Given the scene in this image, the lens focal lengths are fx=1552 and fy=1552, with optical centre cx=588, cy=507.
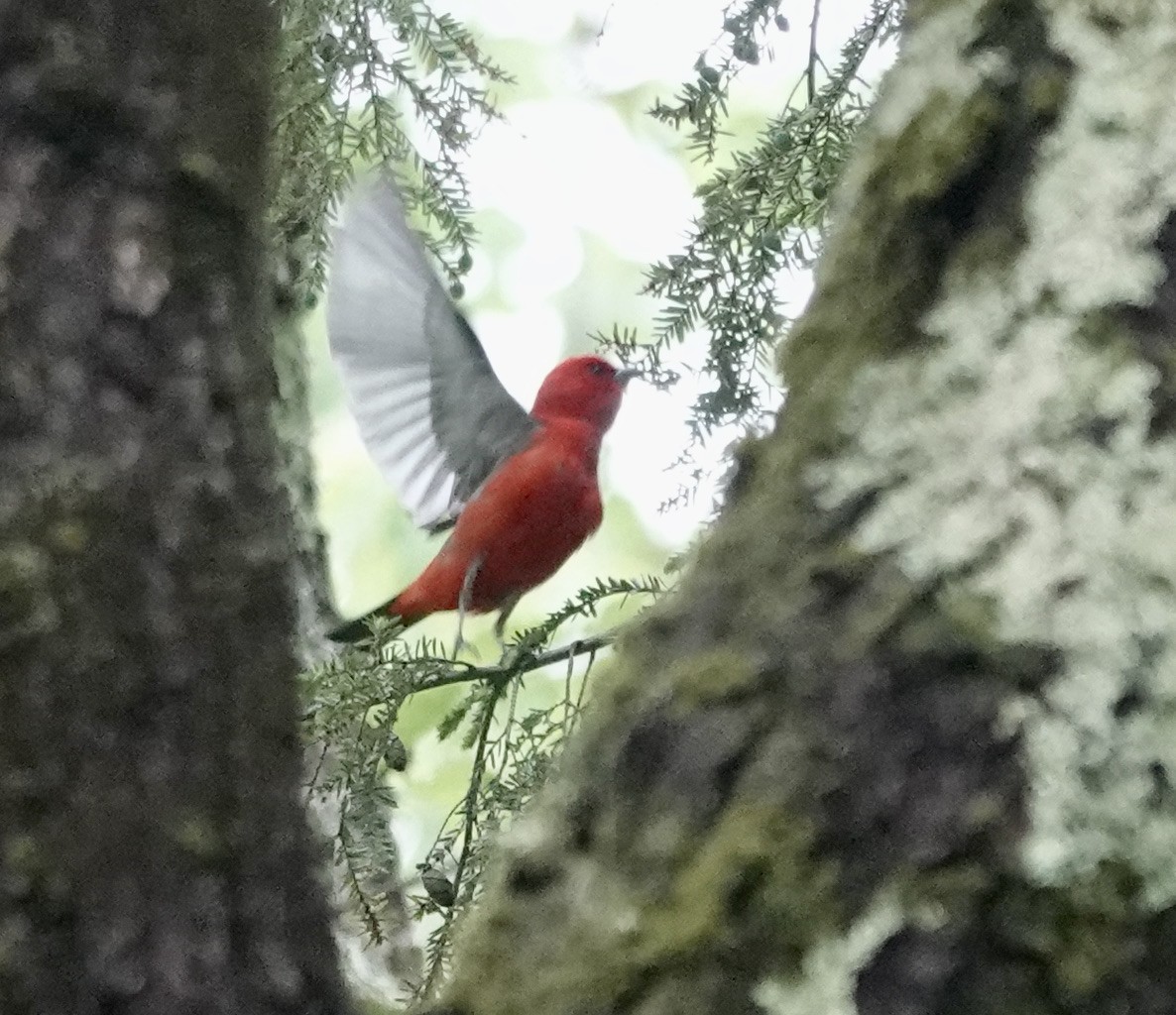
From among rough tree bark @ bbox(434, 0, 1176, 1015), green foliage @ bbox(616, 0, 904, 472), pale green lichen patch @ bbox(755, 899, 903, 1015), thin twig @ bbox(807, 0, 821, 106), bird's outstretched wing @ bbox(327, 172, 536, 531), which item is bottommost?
pale green lichen patch @ bbox(755, 899, 903, 1015)

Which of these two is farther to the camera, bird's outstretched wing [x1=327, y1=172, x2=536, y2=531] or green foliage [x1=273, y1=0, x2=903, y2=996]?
bird's outstretched wing [x1=327, y1=172, x2=536, y2=531]

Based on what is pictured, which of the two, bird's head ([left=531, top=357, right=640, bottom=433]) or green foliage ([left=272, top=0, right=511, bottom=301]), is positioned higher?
bird's head ([left=531, top=357, right=640, bottom=433])

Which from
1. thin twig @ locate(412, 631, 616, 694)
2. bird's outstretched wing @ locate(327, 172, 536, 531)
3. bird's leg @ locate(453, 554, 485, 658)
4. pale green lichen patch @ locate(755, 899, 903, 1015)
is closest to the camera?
pale green lichen patch @ locate(755, 899, 903, 1015)

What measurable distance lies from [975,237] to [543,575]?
1447mm

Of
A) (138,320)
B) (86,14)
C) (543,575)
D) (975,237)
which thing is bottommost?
(975,237)

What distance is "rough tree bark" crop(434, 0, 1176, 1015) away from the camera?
48cm

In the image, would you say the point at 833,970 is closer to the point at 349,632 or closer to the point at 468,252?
the point at 468,252

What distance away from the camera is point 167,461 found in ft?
1.83

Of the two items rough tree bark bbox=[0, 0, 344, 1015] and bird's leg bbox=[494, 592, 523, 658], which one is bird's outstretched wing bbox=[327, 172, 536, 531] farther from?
rough tree bark bbox=[0, 0, 344, 1015]

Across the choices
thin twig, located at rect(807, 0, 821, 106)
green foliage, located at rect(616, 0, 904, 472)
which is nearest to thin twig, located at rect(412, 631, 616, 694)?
green foliage, located at rect(616, 0, 904, 472)

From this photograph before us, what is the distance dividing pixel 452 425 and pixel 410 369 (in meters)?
0.15

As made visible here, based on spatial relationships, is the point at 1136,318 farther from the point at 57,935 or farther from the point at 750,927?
the point at 57,935

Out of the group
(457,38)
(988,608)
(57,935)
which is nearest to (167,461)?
(57,935)

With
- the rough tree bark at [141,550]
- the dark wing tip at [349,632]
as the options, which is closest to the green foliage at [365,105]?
the dark wing tip at [349,632]
